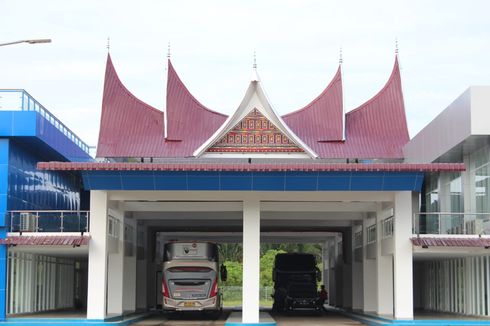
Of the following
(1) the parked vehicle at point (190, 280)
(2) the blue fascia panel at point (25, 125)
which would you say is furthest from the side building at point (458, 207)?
(2) the blue fascia panel at point (25, 125)

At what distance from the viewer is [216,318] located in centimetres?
4331

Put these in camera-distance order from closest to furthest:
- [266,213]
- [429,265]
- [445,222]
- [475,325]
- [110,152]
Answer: [475,325] < [445,222] < [266,213] < [110,152] < [429,265]

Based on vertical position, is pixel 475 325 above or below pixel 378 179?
below

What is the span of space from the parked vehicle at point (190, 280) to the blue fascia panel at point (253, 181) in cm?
574

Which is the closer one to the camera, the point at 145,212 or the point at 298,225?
the point at 145,212

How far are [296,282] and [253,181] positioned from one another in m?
14.5

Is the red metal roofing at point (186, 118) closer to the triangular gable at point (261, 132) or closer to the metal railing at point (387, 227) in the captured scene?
the triangular gable at point (261, 132)

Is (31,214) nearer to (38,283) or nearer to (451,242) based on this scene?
(38,283)

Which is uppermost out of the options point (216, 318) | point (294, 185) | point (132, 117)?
point (132, 117)

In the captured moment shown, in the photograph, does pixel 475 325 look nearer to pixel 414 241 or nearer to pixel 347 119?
pixel 414 241

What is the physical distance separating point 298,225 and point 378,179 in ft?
44.4

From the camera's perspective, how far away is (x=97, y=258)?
3444 centimetres

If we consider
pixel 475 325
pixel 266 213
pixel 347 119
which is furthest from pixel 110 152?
pixel 475 325

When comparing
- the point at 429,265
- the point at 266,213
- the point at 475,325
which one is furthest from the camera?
the point at 429,265
